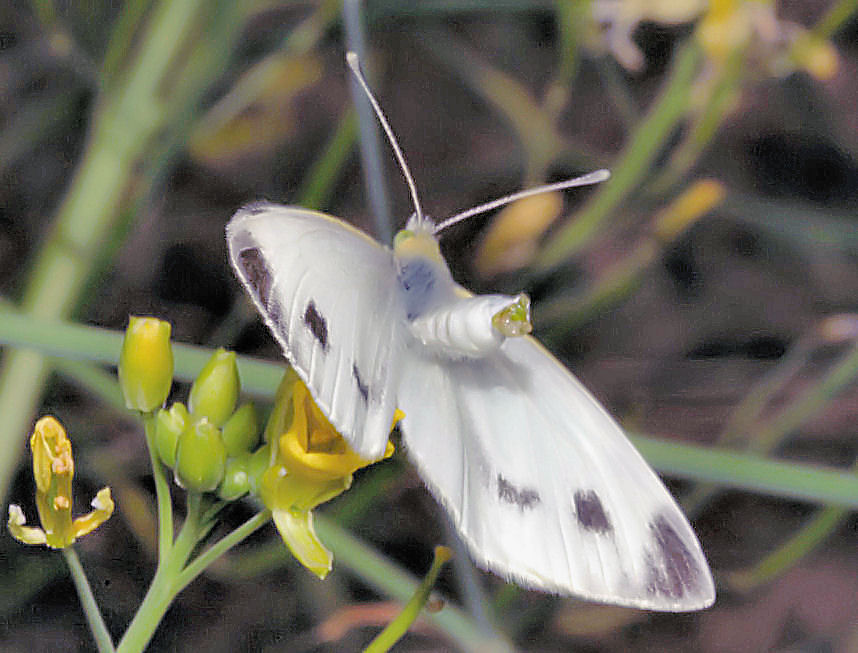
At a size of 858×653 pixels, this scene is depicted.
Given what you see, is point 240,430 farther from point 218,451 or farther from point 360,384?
point 360,384

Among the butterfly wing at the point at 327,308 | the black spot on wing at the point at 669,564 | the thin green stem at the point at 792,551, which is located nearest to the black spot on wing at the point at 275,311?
the butterfly wing at the point at 327,308

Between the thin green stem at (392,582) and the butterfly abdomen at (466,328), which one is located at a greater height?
the butterfly abdomen at (466,328)

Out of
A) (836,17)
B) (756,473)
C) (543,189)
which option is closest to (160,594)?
(543,189)

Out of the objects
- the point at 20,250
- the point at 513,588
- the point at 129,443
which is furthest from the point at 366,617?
the point at 20,250

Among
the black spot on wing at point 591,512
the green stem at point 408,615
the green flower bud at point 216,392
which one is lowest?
the green stem at point 408,615

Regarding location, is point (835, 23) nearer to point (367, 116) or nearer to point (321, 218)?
point (367, 116)

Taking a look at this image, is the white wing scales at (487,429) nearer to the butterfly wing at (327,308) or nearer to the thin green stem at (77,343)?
the butterfly wing at (327,308)
